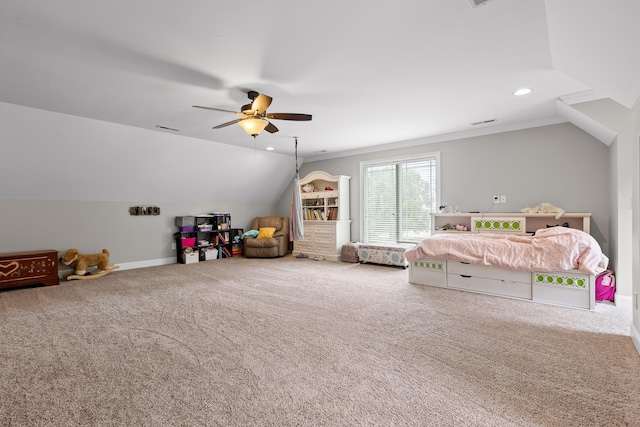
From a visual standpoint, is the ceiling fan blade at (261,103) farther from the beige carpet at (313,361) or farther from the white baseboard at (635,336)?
the white baseboard at (635,336)

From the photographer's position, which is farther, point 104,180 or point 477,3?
point 104,180

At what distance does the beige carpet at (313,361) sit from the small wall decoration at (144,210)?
2312mm

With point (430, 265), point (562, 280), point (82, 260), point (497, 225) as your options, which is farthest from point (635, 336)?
point (82, 260)

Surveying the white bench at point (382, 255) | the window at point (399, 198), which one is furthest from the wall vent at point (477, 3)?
the white bench at point (382, 255)

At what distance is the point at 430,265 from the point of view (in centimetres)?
435

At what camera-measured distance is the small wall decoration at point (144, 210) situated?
5961 mm

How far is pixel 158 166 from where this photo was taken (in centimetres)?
564

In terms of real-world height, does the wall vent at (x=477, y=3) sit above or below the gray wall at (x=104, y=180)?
above

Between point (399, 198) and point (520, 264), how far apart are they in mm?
2881

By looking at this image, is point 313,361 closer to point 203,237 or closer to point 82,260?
point 82,260


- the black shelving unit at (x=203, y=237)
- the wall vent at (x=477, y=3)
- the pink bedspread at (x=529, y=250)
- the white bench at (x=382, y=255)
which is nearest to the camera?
the wall vent at (x=477, y=3)

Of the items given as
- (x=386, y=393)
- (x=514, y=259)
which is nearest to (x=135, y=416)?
(x=386, y=393)

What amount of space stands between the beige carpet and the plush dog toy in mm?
1099

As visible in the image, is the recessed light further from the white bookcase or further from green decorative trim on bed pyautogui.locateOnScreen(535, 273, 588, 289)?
the white bookcase
